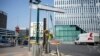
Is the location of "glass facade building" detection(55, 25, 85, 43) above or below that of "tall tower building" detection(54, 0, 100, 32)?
below

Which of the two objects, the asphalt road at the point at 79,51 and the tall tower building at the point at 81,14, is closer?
the asphalt road at the point at 79,51

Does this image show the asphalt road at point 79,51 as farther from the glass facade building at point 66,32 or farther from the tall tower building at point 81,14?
the tall tower building at point 81,14

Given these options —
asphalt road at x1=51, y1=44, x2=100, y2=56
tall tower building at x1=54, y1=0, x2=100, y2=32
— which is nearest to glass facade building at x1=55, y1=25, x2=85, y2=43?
tall tower building at x1=54, y1=0, x2=100, y2=32

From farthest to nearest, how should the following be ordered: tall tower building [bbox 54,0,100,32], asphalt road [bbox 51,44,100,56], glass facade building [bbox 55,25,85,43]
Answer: tall tower building [bbox 54,0,100,32], glass facade building [bbox 55,25,85,43], asphalt road [bbox 51,44,100,56]

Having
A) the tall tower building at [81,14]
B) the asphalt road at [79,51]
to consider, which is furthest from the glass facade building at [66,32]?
the asphalt road at [79,51]

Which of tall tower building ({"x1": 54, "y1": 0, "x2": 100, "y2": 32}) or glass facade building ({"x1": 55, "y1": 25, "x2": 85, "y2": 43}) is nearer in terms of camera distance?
glass facade building ({"x1": 55, "y1": 25, "x2": 85, "y2": 43})

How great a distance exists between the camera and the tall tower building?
531ft

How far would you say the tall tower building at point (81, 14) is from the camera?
161750 mm

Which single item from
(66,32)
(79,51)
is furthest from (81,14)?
(79,51)

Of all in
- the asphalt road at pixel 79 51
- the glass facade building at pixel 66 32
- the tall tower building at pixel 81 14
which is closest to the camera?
the asphalt road at pixel 79 51

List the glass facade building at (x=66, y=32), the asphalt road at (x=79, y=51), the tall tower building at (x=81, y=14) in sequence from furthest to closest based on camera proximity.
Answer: the tall tower building at (x=81, y=14), the glass facade building at (x=66, y=32), the asphalt road at (x=79, y=51)

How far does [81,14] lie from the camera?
16538 cm

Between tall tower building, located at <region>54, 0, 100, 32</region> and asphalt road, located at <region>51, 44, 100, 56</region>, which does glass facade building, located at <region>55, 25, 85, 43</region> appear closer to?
tall tower building, located at <region>54, 0, 100, 32</region>

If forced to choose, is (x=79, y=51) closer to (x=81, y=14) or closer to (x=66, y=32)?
(x=66, y=32)
